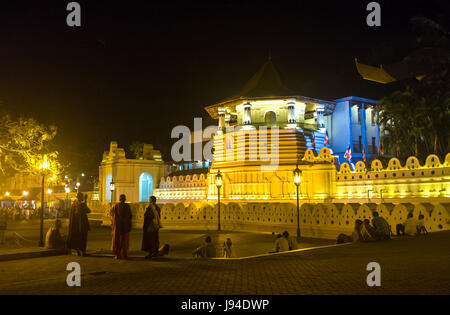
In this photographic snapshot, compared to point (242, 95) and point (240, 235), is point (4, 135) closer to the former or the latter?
point (240, 235)

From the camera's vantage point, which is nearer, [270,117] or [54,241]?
[54,241]

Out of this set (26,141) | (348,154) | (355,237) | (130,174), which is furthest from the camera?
(130,174)

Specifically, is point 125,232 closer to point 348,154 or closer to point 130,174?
point 130,174

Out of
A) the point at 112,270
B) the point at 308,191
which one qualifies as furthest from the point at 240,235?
the point at 112,270

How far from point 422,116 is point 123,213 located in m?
26.7

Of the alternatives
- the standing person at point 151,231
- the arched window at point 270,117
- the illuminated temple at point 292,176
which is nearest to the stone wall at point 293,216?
the illuminated temple at point 292,176

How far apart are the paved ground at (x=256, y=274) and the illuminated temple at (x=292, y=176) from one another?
7914 mm

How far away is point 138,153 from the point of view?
4012 cm

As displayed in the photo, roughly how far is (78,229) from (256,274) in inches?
243

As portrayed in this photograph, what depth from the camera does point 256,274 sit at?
27.5 ft

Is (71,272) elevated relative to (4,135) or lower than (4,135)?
lower

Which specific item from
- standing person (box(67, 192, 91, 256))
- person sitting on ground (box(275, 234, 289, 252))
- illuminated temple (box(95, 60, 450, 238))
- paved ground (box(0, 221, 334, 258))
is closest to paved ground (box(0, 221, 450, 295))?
standing person (box(67, 192, 91, 256))

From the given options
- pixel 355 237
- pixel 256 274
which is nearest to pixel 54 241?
pixel 256 274
